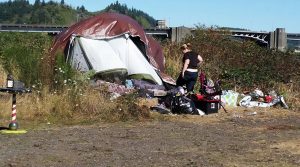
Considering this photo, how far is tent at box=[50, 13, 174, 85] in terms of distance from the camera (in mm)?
15602

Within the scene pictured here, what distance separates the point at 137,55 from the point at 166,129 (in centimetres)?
572

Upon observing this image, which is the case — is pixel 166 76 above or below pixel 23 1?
below

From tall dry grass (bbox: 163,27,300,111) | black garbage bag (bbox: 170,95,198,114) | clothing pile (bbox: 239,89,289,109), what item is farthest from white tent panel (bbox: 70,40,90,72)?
clothing pile (bbox: 239,89,289,109)

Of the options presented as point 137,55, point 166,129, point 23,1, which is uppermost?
point 23,1

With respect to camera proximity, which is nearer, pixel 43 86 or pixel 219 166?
pixel 219 166

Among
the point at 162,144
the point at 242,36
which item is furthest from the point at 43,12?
the point at 162,144

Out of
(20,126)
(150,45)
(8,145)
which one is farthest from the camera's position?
(150,45)

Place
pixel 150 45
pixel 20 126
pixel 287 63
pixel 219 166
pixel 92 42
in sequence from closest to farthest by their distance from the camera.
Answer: pixel 219 166
pixel 20 126
pixel 92 42
pixel 150 45
pixel 287 63

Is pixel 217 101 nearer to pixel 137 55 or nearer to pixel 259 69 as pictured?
pixel 137 55

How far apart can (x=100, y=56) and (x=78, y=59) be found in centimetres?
67

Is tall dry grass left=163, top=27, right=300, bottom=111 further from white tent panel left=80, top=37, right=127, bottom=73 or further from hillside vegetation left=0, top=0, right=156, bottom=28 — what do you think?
hillside vegetation left=0, top=0, right=156, bottom=28

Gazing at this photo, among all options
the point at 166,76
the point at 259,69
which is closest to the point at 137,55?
the point at 166,76

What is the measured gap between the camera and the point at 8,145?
29.3 ft

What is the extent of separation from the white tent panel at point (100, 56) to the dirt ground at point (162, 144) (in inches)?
131
